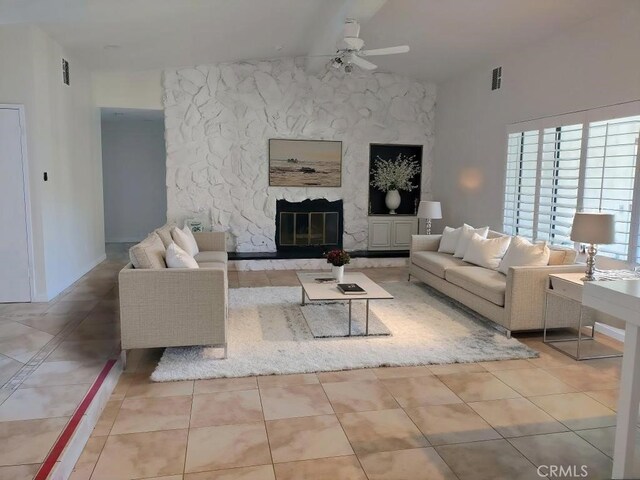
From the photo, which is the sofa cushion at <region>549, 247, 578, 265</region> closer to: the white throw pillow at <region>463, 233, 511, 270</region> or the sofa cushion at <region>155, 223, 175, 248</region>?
the white throw pillow at <region>463, 233, 511, 270</region>

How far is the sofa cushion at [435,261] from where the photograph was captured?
17.9 ft

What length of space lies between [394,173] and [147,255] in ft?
17.7

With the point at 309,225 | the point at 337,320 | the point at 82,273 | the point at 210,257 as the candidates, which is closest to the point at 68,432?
the point at 337,320

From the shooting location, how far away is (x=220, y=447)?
2.51 m

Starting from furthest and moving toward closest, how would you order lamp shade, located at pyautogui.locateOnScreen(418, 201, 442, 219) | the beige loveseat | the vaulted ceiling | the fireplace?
the fireplace < lamp shade, located at pyautogui.locateOnScreen(418, 201, 442, 219) < the vaulted ceiling < the beige loveseat

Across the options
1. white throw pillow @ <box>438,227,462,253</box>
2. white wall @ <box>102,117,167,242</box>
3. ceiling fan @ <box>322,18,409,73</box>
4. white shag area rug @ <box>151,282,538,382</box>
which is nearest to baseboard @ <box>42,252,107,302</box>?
white wall @ <box>102,117,167,242</box>

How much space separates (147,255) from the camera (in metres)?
3.58

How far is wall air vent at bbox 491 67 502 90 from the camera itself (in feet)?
20.0

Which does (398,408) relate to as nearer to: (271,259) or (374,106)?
(271,259)

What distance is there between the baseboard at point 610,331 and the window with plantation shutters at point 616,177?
2.18ft

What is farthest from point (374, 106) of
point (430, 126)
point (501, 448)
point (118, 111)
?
point (501, 448)

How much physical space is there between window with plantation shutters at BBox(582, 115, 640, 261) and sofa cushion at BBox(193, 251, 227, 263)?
3.81 m

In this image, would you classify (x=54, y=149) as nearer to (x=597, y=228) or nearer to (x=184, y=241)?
(x=184, y=241)

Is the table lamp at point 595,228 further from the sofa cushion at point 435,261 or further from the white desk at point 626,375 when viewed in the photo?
the white desk at point 626,375
